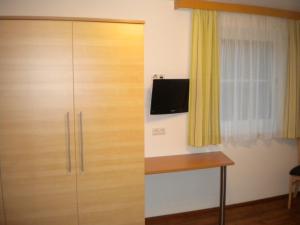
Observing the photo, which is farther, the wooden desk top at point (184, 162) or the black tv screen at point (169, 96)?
the black tv screen at point (169, 96)

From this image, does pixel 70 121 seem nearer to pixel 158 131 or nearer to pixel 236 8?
pixel 158 131

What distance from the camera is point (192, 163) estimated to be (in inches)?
111

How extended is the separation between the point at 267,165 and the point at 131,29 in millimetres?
2777

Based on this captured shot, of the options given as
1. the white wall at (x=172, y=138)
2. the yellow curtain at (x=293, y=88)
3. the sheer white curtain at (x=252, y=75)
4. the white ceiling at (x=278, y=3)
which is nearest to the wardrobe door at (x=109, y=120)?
the white wall at (x=172, y=138)

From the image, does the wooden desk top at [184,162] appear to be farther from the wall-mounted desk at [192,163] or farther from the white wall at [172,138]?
the white wall at [172,138]

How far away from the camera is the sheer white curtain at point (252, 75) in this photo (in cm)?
320

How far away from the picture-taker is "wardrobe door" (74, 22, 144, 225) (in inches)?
88.0

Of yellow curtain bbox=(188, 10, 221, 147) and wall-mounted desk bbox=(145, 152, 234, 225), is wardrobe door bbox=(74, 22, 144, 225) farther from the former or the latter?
yellow curtain bbox=(188, 10, 221, 147)

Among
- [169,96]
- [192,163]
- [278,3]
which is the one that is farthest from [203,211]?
[278,3]

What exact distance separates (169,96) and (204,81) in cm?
50

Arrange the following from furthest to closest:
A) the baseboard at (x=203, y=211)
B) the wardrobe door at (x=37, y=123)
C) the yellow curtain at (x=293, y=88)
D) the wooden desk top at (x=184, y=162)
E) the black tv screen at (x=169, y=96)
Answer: the yellow curtain at (x=293, y=88) < the baseboard at (x=203, y=211) < the black tv screen at (x=169, y=96) < the wooden desk top at (x=184, y=162) < the wardrobe door at (x=37, y=123)

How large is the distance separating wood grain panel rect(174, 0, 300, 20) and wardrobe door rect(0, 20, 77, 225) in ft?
4.78

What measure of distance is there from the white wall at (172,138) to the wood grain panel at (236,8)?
11 centimetres

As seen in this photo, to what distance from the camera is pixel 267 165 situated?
362 centimetres
